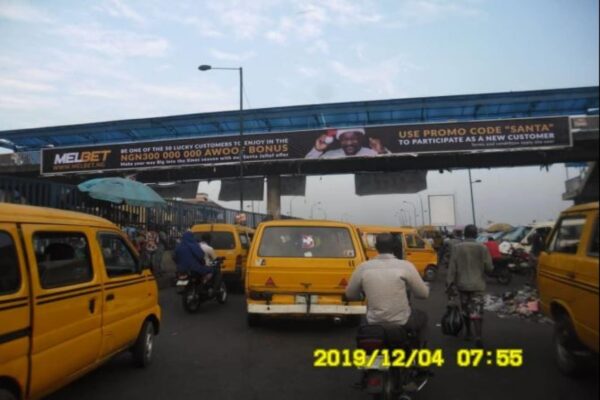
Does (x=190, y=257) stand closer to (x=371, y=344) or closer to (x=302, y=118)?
(x=371, y=344)

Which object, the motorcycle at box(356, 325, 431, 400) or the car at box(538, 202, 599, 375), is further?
the motorcycle at box(356, 325, 431, 400)

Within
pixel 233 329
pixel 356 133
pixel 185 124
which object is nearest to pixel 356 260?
pixel 233 329

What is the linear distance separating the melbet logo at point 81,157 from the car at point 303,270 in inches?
845

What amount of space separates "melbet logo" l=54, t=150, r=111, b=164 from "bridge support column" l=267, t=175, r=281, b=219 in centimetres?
896

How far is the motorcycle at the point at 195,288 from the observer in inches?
381

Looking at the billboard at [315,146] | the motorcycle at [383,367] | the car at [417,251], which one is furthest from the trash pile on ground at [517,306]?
the billboard at [315,146]

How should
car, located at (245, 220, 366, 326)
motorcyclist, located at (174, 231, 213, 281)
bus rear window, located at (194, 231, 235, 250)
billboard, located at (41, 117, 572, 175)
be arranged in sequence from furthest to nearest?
billboard, located at (41, 117, 572, 175) → bus rear window, located at (194, 231, 235, 250) → motorcyclist, located at (174, 231, 213, 281) → car, located at (245, 220, 366, 326)

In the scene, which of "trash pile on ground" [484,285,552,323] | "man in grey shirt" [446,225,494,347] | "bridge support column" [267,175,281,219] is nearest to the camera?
"man in grey shirt" [446,225,494,347]

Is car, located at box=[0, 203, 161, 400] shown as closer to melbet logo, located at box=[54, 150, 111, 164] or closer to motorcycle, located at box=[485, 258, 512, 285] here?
motorcycle, located at box=[485, 258, 512, 285]

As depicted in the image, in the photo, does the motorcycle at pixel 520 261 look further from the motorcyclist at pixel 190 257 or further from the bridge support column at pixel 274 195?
the bridge support column at pixel 274 195

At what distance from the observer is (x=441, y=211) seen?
104ft
